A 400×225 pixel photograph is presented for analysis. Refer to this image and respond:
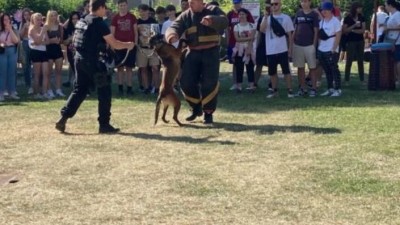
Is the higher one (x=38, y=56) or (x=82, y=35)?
(x=82, y=35)

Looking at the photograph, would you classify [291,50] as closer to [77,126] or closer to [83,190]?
[77,126]

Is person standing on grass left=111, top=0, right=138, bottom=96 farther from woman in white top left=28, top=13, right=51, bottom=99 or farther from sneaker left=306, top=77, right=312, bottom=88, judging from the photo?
sneaker left=306, top=77, right=312, bottom=88

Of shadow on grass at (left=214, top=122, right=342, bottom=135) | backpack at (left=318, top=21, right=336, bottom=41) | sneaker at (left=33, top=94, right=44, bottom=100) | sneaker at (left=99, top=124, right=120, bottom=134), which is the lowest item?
sneaker at (left=33, top=94, right=44, bottom=100)

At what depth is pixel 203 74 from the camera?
1205 cm

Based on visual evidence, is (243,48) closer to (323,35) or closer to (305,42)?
(305,42)

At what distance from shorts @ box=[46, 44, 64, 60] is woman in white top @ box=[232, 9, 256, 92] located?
3.52 meters

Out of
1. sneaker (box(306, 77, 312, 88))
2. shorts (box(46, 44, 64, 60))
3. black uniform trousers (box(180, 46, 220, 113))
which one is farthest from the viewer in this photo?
shorts (box(46, 44, 64, 60))

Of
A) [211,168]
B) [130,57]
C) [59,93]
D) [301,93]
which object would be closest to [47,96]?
[59,93]

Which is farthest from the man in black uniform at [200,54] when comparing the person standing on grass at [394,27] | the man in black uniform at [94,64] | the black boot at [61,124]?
the person standing on grass at [394,27]

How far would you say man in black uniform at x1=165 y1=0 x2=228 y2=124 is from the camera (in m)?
11.8

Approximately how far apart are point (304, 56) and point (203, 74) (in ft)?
12.5

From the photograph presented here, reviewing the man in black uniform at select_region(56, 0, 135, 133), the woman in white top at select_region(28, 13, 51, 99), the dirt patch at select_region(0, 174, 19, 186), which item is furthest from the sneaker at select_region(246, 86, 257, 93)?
the dirt patch at select_region(0, 174, 19, 186)

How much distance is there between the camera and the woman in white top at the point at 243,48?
1616 cm

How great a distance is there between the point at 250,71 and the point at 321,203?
372 inches
